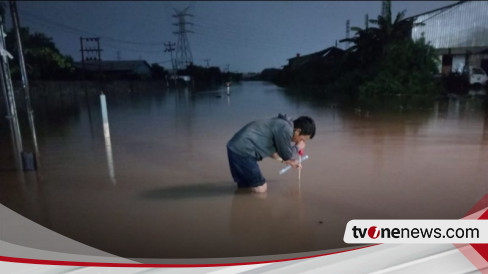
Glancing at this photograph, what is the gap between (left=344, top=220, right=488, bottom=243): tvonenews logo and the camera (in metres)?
1.62

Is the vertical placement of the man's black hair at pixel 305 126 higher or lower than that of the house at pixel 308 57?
lower

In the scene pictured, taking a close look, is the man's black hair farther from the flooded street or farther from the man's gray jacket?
the flooded street

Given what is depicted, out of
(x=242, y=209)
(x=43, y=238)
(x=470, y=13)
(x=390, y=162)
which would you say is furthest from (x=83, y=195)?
(x=470, y=13)

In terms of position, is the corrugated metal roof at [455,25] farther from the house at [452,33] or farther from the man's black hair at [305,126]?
the man's black hair at [305,126]

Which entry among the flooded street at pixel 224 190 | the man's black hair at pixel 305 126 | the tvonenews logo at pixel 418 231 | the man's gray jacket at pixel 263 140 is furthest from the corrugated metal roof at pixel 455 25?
the tvonenews logo at pixel 418 231

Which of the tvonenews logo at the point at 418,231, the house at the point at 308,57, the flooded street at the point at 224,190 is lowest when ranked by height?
the flooded street at the point at 224,190

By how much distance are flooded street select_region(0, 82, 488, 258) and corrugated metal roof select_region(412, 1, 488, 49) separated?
2.22m

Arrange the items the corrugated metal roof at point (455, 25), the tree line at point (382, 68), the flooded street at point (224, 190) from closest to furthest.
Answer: the flooded street at point (224, 190) → the corrugated metal roof at point (455, 25) → the tree line at point (382, 68)

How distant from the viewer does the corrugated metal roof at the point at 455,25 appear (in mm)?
6784

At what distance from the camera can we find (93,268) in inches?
60.1

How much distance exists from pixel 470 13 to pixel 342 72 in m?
9.46

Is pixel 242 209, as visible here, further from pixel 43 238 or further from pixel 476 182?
pixel 476 182

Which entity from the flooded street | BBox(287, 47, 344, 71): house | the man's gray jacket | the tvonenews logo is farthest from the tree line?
the tvonenews logo

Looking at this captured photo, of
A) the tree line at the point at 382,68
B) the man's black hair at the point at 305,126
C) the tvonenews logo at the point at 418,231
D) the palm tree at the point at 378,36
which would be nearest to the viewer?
the tvonenews logo at the point at 418,231
